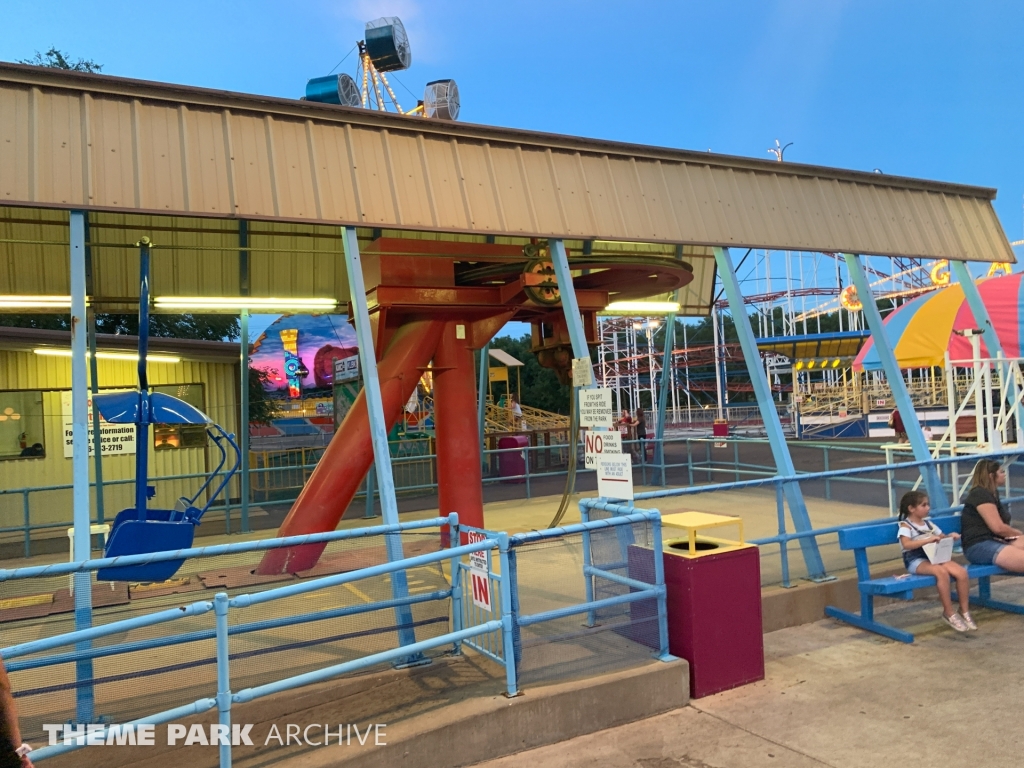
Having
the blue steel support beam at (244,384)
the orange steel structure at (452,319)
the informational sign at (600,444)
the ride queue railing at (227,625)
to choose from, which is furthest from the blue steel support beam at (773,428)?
the blue steel support beam at (244,384)

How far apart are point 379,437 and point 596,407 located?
1.60 m

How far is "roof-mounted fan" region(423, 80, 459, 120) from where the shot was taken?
37.6ft

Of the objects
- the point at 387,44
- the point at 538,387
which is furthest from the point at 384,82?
the point at 538,387

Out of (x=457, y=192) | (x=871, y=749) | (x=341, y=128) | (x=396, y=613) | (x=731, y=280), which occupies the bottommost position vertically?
(x=871, y=749)

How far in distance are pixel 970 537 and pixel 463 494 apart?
4.70 m

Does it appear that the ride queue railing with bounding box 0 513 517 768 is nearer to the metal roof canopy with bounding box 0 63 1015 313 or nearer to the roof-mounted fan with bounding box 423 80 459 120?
the metal roof canopy with bounding box 0 63 1015 313

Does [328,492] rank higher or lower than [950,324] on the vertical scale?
lower

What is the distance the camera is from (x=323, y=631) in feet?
16.1

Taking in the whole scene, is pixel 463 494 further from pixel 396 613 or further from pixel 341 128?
pixel 341 128

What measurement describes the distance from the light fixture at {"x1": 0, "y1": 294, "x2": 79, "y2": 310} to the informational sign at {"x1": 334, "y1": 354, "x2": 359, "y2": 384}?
5.52m

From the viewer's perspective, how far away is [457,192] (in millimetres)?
6152

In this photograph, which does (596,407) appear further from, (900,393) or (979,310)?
(979,310)

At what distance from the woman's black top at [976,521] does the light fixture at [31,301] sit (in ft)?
→ 30.5

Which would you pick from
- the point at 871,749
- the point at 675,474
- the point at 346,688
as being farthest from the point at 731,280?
the point at 675,474
